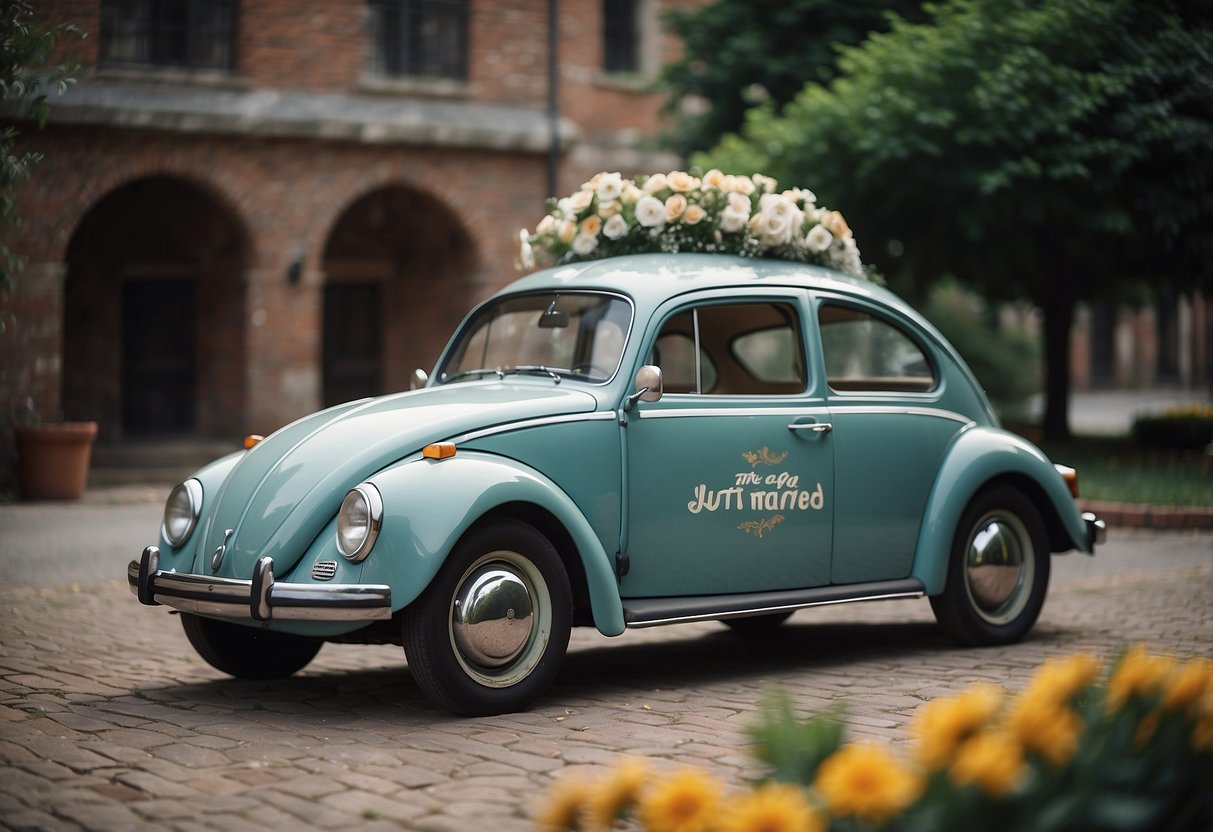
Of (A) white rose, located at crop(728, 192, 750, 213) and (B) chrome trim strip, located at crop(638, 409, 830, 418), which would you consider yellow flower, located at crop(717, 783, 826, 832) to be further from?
(A) white rose, located at crop(728, 192, 750, 213)

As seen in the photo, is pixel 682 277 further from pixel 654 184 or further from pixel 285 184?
pixel 285 184

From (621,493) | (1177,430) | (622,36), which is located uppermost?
(622,36)

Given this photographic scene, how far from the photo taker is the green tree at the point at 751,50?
18.2 meters

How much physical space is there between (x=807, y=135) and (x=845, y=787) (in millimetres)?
13471

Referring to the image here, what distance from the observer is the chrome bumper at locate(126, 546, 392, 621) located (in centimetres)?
489

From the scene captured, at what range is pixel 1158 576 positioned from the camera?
9.60 m

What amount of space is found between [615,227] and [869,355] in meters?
1.38

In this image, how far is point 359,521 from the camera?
5.02 metres

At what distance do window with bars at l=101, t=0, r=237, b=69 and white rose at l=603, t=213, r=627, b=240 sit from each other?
12.5 m

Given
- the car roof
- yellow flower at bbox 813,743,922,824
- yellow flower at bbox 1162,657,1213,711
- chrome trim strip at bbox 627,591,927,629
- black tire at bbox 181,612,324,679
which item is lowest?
black tire at bbox 181,612,324,679

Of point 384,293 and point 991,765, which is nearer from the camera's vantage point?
point 991,765

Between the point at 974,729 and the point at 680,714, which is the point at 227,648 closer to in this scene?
the point at 680,714

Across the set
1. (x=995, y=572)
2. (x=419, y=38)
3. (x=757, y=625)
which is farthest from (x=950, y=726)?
(x=419, y=38)

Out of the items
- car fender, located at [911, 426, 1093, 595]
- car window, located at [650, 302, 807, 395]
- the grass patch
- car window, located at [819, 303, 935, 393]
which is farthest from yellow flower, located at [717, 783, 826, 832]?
the grass patch
